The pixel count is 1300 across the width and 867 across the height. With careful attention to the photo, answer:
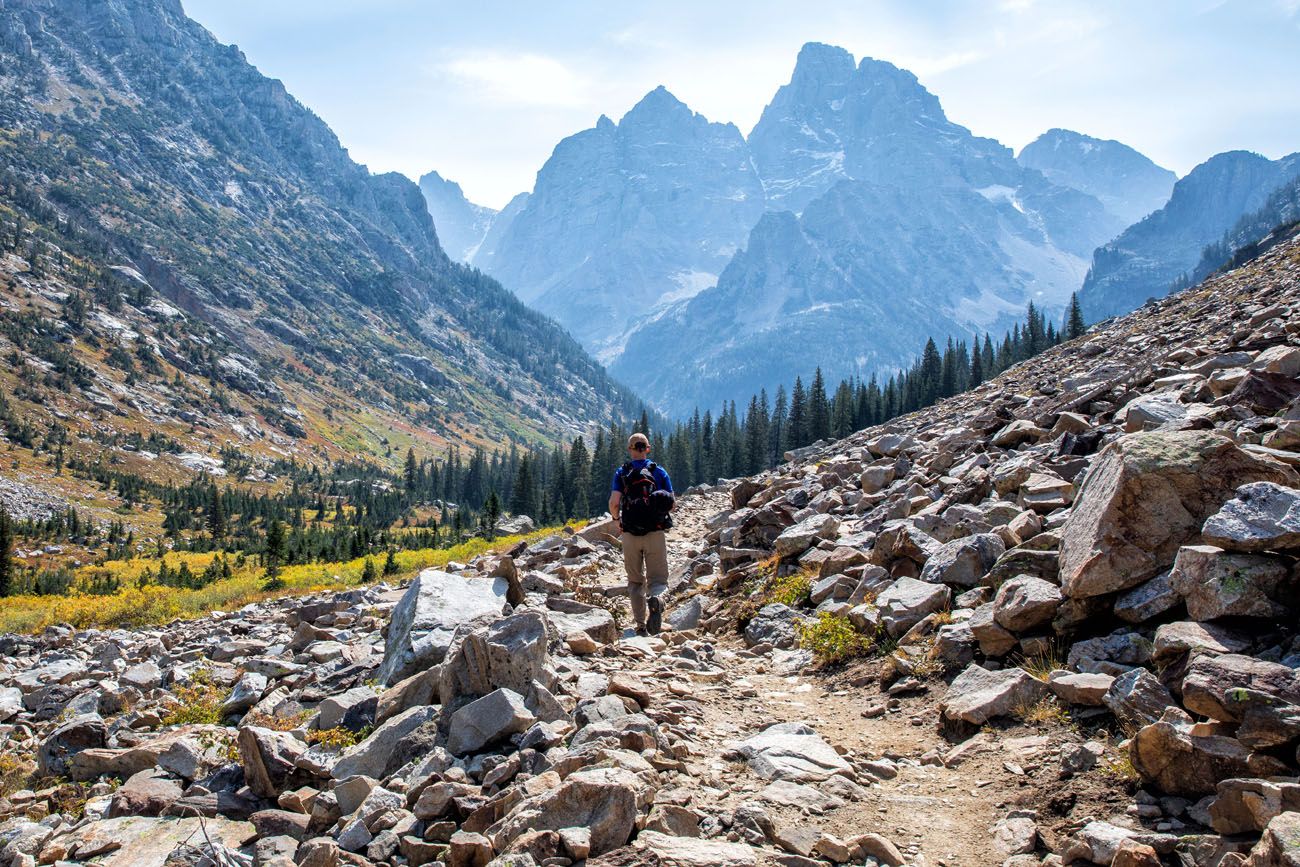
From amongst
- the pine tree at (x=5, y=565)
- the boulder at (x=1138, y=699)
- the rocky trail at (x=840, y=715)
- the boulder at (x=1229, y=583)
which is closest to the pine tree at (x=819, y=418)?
the pine tree at (x=5, y=565)

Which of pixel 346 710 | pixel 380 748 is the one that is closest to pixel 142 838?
pixel 380 748

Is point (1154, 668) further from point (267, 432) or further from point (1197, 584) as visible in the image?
point (267, 432)

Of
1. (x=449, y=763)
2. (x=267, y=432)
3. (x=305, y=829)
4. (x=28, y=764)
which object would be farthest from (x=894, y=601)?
(x=267, y=432)

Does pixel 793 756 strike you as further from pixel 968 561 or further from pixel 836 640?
pixel 968 561

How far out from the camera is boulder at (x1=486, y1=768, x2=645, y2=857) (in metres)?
5.02

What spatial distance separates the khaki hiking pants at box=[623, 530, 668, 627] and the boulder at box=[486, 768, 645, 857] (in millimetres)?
7072

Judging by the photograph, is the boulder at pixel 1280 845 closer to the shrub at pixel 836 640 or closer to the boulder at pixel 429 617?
the shrub at pixel 836 640

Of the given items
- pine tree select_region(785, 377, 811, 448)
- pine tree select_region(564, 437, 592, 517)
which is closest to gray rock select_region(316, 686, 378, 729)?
pine tree select_region(564, 437, 592, 517)

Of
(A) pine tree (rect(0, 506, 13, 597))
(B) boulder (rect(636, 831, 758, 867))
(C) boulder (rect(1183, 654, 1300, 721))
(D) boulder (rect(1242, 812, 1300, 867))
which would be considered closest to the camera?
(D) boulder (rect(1242, 812, 1300, 867))

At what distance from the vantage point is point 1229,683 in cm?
476

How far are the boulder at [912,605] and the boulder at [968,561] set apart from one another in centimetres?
19

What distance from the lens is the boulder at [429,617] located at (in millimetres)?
9148

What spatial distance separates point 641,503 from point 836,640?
4.07m

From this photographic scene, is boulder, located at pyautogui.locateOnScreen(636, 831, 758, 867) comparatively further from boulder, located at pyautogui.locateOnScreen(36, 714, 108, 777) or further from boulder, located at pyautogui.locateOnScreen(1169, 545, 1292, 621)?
boulder, located at pyautogui.locateOnScreen(36, 714, 108, 777)
